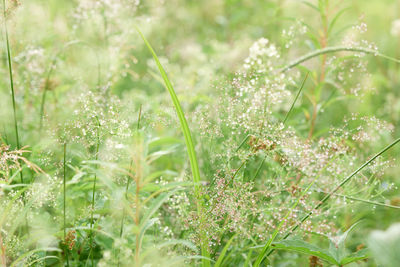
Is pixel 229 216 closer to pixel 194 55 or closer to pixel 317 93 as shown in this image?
pixel 317 93

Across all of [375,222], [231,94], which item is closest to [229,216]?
[231,94]

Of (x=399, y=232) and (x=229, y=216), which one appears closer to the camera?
(x=399, y=232)

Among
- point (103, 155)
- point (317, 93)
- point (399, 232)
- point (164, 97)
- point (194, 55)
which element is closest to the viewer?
point (399, 232)

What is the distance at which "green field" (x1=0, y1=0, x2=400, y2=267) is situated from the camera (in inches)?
46.5

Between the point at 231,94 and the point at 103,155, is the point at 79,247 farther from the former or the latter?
the point at 231,94

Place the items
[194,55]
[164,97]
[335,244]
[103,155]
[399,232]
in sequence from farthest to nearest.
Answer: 1. [194,55]
2. [164,97]
3. [103,155]
4. [335,244]
5. [399,232]

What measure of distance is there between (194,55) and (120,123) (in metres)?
1.73

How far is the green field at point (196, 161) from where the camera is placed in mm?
1182

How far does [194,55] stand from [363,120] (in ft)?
5.69

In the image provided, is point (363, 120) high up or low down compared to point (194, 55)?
down

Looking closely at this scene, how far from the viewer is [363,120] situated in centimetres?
137

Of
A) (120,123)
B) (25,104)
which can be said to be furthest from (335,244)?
(25,104)

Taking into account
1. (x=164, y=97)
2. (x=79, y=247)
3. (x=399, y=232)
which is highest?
(x=164, y=97)

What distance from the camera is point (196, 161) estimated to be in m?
1.23
